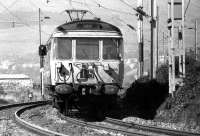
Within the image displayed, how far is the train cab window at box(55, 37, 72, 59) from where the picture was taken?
A: 16344 mm

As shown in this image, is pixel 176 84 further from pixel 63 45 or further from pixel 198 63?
pixel 63 45

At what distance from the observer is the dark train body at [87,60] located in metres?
16.1

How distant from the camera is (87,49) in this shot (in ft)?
54.0

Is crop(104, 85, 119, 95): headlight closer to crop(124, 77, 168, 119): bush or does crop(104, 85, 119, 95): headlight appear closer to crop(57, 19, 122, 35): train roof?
crop(57, 19, 122, 35): train roof

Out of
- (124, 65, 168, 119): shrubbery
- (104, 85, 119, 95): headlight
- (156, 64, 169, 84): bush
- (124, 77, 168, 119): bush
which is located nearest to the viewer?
(104, 85, 119, 95): headlight

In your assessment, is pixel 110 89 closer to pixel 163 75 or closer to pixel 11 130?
pixel 11 130

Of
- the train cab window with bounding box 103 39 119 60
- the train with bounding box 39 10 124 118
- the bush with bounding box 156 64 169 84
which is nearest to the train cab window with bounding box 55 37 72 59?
the train with bounding box 39 10 124 118

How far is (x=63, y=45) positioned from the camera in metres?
16.4

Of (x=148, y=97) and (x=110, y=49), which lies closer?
(x=110, y=49)

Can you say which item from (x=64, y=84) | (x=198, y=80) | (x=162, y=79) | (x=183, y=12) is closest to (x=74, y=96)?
(x=64, y=84)

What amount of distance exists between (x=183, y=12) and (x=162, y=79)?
556 centimetres

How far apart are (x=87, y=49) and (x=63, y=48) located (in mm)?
832

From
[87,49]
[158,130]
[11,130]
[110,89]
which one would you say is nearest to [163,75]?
[87,49]

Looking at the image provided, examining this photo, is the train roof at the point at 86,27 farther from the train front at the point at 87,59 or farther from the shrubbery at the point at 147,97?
the shrubbery at the point at 147,97
